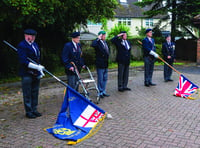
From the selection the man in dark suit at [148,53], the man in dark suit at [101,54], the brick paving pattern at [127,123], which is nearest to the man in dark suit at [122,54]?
the brick paving pattern at [127,123]

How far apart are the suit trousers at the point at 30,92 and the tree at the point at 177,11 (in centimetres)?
1594

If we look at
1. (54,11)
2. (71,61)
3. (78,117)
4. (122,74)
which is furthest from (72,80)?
(54,11)

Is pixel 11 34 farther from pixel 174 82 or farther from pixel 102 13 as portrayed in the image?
pixel 174 82

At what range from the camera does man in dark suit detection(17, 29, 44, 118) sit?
17.6 ft

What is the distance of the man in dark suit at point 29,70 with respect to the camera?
17.6 feet

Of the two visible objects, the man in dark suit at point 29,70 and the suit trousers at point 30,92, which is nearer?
the man in dark suit at point 29,70

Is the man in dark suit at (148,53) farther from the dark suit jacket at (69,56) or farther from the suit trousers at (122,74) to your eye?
the dark suit jacket at (69,56)

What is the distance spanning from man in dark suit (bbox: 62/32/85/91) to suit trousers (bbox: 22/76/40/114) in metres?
1.03

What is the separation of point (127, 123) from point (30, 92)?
2.35 meters

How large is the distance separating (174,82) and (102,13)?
5369 mm

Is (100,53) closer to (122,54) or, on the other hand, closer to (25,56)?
(122,54)

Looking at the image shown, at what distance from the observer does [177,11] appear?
19219mm

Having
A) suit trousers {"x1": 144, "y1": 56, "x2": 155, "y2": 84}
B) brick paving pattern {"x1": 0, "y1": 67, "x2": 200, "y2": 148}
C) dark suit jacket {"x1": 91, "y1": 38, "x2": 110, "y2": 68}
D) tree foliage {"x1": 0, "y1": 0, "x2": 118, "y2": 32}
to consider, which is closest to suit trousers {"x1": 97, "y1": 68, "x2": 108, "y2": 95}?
dark suit jacket {"x1": 91, "y1": 38, "x2": 110, "y2": 68}

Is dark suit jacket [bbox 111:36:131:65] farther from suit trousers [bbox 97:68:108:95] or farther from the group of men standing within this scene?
suit trousers [bbox 97:68:108:95]
